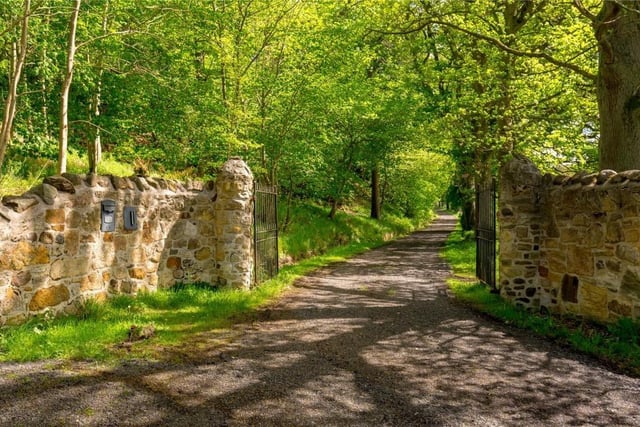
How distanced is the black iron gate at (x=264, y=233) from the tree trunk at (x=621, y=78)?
6735 mm

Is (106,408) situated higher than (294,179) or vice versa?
(294,179)

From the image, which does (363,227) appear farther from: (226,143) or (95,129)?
(95,129)

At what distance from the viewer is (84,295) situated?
22.3 ft

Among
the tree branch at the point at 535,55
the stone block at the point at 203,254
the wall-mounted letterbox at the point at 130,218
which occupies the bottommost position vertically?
the stone block at the point at 203,254

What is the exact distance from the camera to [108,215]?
7215 mm

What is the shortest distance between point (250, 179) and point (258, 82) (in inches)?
193

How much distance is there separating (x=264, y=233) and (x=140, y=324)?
439 centimetres

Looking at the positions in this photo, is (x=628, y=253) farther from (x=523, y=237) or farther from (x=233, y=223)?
(x=233, y=223)

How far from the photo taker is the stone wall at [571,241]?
6340 millimetres

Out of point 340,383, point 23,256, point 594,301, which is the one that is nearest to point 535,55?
point 594,301

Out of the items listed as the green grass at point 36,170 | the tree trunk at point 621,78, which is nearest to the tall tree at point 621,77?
the tree trunk at point 621,78

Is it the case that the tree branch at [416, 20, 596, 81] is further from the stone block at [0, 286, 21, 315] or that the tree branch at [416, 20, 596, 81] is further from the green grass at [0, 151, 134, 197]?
the green grass at [0, 151, 134, 197]

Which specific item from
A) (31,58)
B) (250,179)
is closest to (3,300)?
(250,179)

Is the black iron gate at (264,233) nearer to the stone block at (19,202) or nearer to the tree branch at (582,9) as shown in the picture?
the stone block at (19,202)
